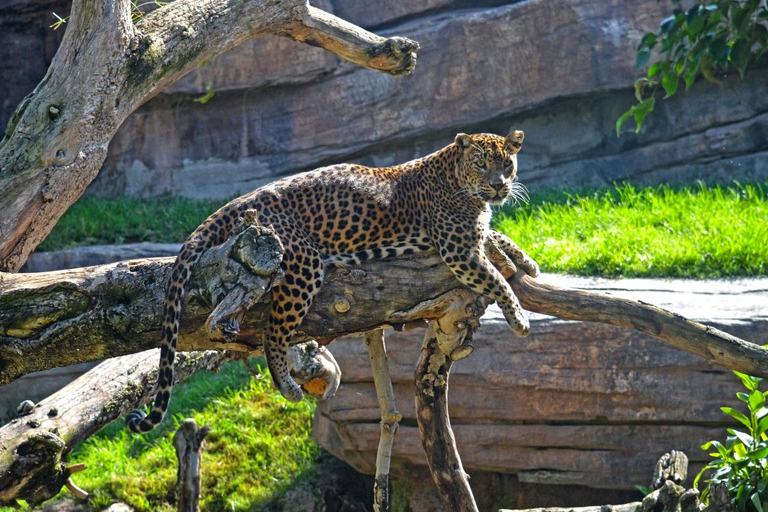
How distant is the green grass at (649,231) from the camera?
349 inches

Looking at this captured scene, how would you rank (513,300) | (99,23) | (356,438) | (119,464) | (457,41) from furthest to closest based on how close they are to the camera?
(457,41) < (119,464) < (356,438) < (513,300) < (99,23)

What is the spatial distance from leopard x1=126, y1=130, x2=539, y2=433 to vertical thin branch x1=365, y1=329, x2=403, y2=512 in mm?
672

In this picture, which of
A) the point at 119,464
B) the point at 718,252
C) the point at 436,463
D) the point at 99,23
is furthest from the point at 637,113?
the point at 119,464

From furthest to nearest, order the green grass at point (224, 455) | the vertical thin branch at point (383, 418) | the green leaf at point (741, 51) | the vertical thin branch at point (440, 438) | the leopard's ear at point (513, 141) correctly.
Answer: the green grass at point (224, 455) < the green leaf at point (741, 51) < the leopard's ear at point (513, 141) < the vertical thin branch at point (383, 418) < the vertical thin branch at point (440, 438)

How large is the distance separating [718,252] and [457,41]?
5172 mm

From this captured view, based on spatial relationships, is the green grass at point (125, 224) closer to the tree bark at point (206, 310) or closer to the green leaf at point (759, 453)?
the tree bark at point (206, 310)

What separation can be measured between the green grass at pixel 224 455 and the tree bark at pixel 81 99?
152 inches

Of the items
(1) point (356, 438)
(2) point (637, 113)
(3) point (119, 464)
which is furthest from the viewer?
(3) point (119, 464)

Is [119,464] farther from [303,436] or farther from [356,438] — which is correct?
[356,438]

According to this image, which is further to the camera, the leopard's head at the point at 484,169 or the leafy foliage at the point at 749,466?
the leopard's head at the point at 484,169

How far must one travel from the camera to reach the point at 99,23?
531 cm

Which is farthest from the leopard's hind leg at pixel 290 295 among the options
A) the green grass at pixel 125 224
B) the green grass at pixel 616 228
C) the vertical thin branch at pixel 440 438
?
the green grass at pixel 125 224

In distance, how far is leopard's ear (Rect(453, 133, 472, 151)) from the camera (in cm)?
646

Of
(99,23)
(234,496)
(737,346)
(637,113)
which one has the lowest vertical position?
(234,496)
